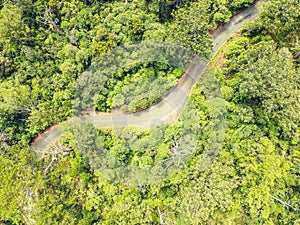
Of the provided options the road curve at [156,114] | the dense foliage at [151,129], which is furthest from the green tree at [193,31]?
the road curve at [156,114]

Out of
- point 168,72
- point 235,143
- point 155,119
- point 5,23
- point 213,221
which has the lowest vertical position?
point 213,221

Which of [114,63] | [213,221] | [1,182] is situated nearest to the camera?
[213,221]

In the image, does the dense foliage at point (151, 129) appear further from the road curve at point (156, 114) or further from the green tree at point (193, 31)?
the road curve at point (156, 114)

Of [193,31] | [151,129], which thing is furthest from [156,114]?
[193,31]

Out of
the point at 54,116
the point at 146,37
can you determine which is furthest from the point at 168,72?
the point at 54,116

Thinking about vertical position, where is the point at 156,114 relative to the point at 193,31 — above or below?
below

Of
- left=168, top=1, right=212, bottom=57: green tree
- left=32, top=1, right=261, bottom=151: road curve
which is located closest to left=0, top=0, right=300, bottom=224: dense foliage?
left=168, top=1, right=212, bottom=57: green tree

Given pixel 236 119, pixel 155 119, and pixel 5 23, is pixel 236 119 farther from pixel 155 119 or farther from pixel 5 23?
pixel 5 23

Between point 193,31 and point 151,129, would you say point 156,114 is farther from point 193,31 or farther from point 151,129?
point 193,31

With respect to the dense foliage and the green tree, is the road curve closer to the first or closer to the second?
the dense foliage
